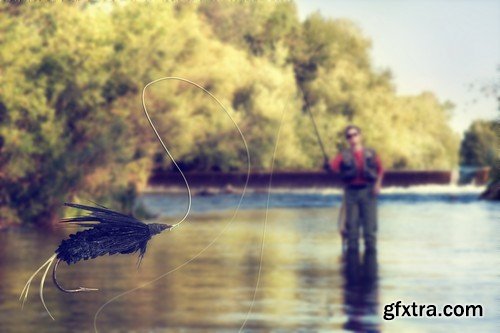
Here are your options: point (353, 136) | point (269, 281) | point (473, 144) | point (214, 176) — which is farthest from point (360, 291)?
point (473, 144)

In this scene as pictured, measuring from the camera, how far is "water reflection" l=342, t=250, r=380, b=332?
11734 mm

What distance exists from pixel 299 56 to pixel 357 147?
164ft

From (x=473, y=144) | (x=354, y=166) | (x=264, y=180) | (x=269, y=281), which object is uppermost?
(x=473, y=144)

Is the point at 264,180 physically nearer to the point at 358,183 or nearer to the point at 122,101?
the point at 122,101

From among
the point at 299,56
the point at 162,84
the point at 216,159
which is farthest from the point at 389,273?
the point at 299,56

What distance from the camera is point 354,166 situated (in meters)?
17.7

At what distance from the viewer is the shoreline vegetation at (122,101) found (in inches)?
1073

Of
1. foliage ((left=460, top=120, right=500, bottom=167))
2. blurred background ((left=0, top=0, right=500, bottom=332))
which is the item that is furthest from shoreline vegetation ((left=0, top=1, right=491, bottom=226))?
foliage ((left=460, top=120, right=500, bottom=167))

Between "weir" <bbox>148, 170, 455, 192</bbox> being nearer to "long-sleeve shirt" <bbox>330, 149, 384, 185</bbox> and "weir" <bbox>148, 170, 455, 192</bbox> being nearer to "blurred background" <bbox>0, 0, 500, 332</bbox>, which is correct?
"blurred background" <bbox>0, 0, 500, 332</bbox>

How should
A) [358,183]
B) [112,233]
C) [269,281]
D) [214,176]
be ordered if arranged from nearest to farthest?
[112,233] < [269,281] < [358,183] < [214,176]

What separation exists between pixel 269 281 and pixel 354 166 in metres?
2.58

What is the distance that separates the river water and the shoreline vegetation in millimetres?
2318

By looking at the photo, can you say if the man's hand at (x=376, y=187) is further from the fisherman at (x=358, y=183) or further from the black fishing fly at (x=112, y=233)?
the black fishing fly at (x=112, y=233)

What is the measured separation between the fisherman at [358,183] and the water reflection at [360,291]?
0.32 meters
